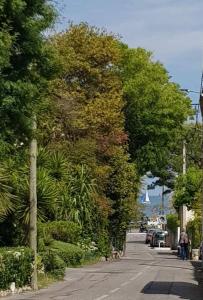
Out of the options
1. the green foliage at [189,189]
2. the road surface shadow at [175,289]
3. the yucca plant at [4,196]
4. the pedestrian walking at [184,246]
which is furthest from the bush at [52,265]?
the green foliage at [189,189]

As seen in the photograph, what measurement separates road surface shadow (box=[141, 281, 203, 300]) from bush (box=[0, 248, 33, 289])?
3776 mm

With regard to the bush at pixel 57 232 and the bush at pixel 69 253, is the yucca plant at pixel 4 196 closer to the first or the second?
the bush at pixel 57 232

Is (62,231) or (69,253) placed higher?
(62,231)

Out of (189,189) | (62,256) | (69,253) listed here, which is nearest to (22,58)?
(62,256)

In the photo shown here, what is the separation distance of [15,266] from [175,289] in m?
5.28

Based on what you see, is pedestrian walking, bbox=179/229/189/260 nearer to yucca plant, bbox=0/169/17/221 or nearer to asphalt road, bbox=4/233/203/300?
asphalt road, bbox=4/233/203/300

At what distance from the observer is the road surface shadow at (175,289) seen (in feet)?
72.0

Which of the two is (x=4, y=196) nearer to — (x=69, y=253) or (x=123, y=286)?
(x=123, y=286)

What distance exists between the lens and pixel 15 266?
22.5 meters

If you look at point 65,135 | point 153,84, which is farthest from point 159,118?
point 65,135

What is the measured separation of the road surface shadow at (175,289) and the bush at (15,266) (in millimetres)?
3776

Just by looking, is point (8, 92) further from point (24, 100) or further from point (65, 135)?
point (65, 135)

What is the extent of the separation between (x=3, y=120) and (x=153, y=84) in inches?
1781

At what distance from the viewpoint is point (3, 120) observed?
1461 centimetres
